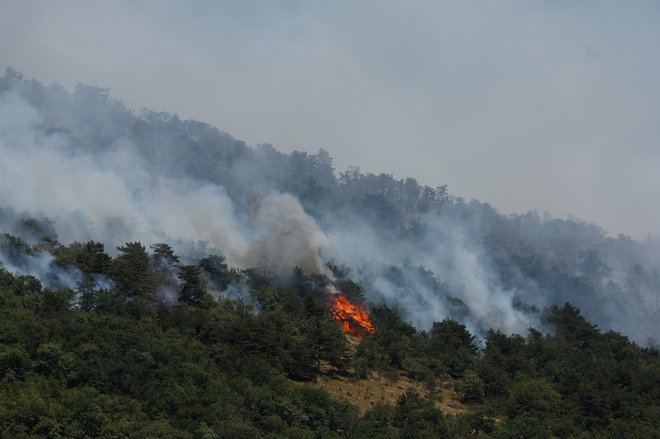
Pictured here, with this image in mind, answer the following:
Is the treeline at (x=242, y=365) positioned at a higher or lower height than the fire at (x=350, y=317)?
lower

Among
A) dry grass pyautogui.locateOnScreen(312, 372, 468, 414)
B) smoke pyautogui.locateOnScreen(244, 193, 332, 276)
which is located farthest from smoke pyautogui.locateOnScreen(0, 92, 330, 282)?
dry grass pyautogui.locateOnScreen(312, 372, 468, 414)

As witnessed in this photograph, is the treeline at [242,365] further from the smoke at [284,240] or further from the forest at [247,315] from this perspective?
the smoke at [284,240]

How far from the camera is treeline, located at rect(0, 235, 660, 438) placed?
41.2m

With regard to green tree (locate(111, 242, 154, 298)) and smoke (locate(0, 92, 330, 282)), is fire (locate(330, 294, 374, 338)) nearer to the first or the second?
smoke (locate(0, 92, 330, 282))

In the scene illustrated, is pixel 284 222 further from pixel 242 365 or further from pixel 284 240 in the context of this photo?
pixel 242 365

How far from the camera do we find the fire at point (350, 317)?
227 feet

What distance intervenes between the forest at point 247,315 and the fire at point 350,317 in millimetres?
692

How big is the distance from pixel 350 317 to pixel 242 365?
20.9 metres

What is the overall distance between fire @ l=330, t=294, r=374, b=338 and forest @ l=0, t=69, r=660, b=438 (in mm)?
692

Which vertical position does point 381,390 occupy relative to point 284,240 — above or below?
below

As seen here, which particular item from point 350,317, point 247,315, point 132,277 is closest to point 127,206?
point 132,277

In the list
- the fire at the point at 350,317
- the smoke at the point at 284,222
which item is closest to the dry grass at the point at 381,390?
the fire at the point at 350,317

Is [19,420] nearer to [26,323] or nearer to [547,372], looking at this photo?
[26,323]

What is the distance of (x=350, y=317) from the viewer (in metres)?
70.4
